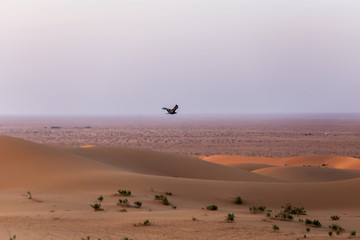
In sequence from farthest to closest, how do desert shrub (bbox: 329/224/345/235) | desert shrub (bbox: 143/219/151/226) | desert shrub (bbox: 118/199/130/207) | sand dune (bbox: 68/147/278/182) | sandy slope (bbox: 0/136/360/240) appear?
sand dune (bbox: 68/147/278/182), desert shrub (bbox: 118/199/130/207), desert shrub (bbox: 329/224/345/235), desert shrub (bbox: 143/219/151/226), sandy slope (bbox: 0/136/360/240)

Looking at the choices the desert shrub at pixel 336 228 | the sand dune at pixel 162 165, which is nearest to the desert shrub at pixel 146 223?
the desert shrub at pixel 336 228

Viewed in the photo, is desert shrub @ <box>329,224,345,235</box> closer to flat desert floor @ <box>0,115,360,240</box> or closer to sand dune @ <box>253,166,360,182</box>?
flat desert floor @ <box>0,115,360,240</box>

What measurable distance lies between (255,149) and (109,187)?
54.0 metres

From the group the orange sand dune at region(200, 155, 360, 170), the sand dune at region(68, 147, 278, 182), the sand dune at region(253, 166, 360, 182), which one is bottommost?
the orange sand dune at region(200, 155, 360, 170)

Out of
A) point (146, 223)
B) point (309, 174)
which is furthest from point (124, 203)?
point (309, 174)

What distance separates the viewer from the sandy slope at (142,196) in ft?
38.6

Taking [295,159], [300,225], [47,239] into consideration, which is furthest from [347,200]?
[295,159]

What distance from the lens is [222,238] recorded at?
1111 centimetres

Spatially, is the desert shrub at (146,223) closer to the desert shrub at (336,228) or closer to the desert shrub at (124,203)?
the desert shrub at (124,203)

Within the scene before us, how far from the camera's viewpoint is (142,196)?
58.3 feet

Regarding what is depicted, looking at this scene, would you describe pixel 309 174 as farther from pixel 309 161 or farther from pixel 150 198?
pixel 150 198

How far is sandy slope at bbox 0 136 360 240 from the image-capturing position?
11.8 meters

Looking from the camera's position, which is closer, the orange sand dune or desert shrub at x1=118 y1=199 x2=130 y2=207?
desert shrub at x1=118 y1=199 x2=130 y2=207

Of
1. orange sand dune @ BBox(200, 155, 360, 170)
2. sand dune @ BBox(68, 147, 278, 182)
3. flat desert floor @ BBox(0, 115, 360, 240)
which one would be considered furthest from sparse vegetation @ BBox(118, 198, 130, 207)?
orange sand dune @ BBox(200, 155, 360, 170)
